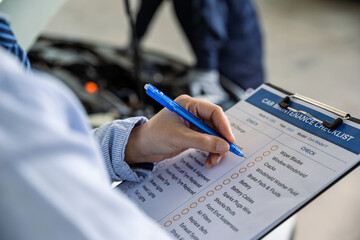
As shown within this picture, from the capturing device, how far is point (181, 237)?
16.5 inches

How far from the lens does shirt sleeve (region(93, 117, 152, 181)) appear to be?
517 mm

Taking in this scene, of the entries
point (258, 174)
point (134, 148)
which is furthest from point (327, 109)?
point (134, 148)

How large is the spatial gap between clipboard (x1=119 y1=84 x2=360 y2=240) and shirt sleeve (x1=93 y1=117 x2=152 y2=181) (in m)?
0.01

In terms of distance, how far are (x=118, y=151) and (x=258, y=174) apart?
0.18 m

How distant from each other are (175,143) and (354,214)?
92 centimetres

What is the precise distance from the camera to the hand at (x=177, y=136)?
1.61 feet

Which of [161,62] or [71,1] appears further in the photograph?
[71,1]

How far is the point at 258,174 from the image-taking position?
457 millimetres

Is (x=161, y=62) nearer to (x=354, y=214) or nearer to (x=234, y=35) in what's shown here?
(x=234, y=35)

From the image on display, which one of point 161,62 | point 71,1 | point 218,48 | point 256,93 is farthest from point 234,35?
point 71,1

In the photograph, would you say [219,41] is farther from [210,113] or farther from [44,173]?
[44,173]

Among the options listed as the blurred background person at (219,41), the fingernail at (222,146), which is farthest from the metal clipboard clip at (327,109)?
the blurred background person at (219,41)

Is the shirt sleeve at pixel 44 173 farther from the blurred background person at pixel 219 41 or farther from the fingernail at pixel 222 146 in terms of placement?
the blurred background person at pixel 219 41

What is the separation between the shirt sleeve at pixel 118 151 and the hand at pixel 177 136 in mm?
20
